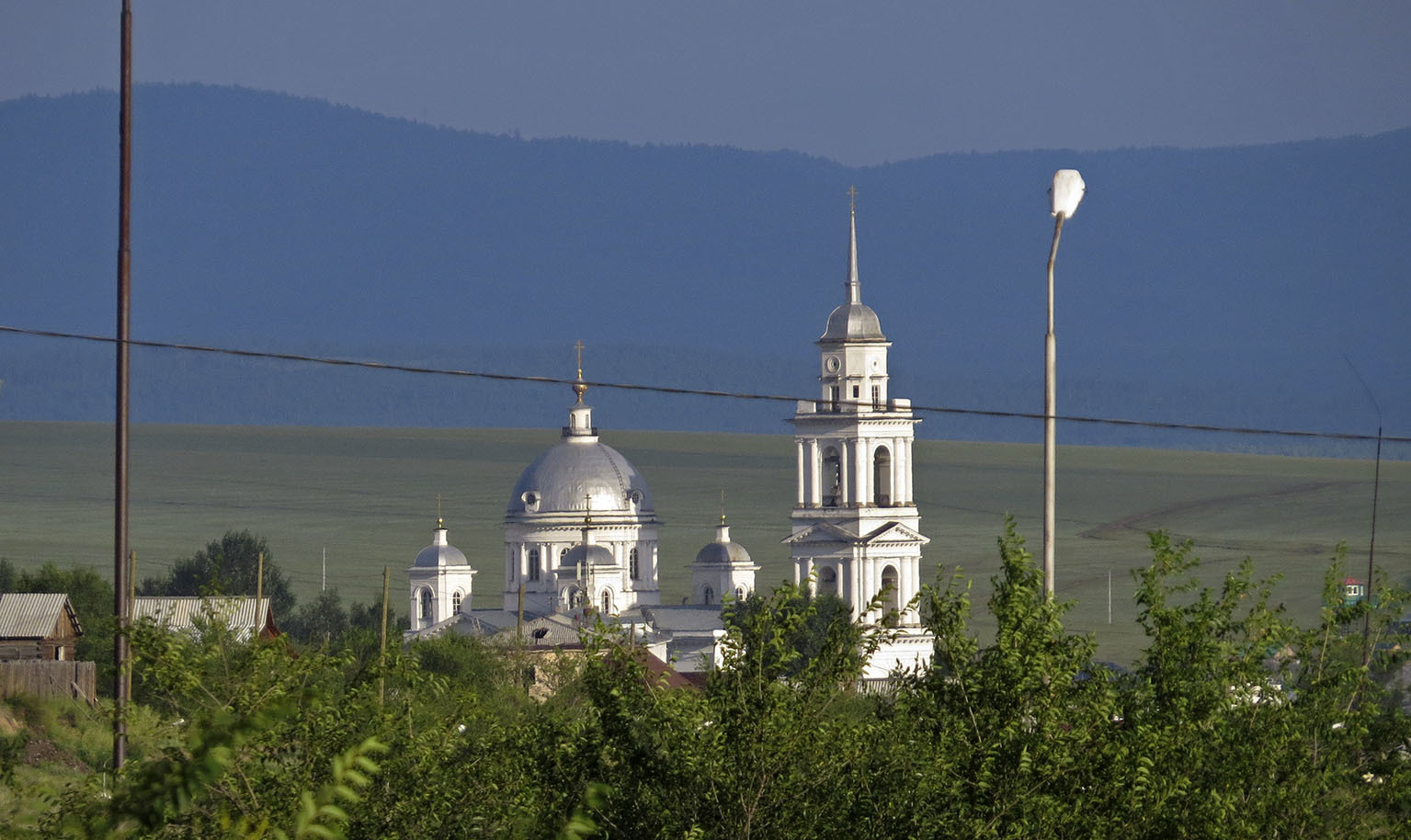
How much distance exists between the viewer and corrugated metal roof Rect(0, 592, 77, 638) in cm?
6227

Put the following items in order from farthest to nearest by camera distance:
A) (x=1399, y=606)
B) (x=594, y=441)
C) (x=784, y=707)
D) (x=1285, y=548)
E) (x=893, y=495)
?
(x=1285, y=548)
(x=594, y=441)
(x=893, y=495)
(x=1399, y=606)
(x=784, y=707)

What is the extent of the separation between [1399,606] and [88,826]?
45.0 ft

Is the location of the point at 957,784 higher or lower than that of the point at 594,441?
lower

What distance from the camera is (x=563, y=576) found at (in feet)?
444

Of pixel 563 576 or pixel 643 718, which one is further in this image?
pixel 563 576

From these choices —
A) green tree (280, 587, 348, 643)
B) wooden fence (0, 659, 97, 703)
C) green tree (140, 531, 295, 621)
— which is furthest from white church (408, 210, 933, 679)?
wooden fence (0, 659, 97, 703)

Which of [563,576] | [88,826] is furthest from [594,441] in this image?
[88,826]

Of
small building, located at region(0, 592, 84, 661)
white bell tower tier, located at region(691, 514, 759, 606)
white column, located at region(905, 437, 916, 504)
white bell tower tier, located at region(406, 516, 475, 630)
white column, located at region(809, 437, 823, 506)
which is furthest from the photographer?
white bell tower tier, located at region(406, 516, 475, 630)

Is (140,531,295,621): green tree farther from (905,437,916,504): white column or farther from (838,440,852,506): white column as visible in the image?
(905,437,916,504): white column

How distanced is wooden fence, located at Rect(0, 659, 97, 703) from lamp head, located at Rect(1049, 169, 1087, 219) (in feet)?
105

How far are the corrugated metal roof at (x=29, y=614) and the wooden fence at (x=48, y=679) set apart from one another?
413 inches

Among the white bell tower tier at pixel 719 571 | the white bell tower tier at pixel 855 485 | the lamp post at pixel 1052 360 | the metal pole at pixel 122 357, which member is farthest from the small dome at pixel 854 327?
the lamp post at pixel 1052 360

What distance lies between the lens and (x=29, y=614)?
209 feet

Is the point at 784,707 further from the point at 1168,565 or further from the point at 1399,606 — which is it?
the point at 1399,606
